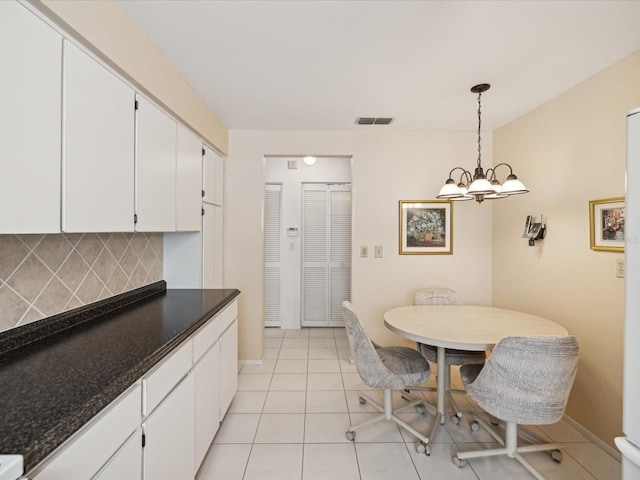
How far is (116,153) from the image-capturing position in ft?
4.77

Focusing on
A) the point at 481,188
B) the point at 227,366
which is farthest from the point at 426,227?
the point at 227,366

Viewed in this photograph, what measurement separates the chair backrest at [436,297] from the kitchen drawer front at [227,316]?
1.64m

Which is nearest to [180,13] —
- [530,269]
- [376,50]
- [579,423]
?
[376,50]

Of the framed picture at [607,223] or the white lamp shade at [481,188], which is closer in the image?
the framed picture at [607,223]

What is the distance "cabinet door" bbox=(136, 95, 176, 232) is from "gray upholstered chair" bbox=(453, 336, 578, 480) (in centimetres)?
206

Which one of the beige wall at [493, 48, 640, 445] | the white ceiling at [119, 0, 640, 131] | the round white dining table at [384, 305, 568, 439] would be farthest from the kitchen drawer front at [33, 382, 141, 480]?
the beige wall at [493, 48, 640, 445]

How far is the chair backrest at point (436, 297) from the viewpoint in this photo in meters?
2.85

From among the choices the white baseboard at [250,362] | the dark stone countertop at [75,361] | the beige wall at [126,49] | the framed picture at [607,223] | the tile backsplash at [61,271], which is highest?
the beige wall at [126,49]

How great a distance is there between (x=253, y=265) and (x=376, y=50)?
7.55ft

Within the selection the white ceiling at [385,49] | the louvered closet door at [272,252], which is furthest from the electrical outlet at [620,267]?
the louvered closet door at [272,252]

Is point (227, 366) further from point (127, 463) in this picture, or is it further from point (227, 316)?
point (127, 463)

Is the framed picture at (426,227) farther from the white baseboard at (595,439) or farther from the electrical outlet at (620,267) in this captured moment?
the white baseboard at (595,439)

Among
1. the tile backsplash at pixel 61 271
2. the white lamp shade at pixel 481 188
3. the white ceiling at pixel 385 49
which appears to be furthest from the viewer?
the white lamp shade at pixel 481 188

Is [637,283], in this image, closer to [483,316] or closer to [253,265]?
[483,316]
